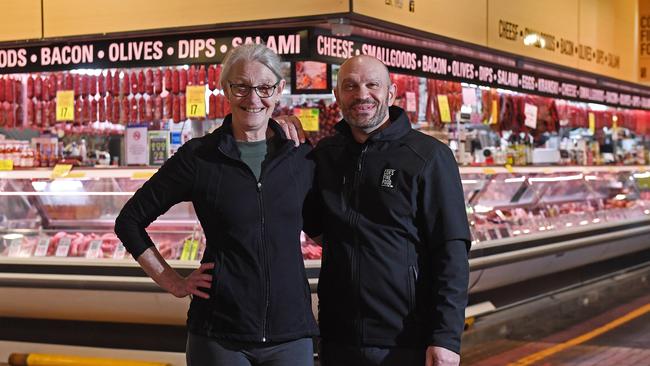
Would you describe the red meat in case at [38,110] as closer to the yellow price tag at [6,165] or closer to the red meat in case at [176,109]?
the yellow price tag at [6,165]

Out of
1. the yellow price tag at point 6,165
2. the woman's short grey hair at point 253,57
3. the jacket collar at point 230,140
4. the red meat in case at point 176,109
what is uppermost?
the red meat in case at point 176,109

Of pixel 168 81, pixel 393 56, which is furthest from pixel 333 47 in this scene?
pixel 168 81

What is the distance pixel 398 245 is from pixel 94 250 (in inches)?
162

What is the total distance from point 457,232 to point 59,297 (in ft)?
14.0

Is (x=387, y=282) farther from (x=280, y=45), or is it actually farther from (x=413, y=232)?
(x=280, y=45)

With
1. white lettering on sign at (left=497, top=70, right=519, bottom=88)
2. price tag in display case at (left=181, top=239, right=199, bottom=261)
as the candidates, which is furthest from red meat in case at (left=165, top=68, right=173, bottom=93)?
white lettering on sign at (left=497, top=70, right=519, bottom=88)

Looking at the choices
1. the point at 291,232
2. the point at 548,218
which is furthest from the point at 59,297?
the point at 548,218

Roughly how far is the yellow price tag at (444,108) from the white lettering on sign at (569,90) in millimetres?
2624

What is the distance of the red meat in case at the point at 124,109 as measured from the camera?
812 centimetres

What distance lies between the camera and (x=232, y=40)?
728cm

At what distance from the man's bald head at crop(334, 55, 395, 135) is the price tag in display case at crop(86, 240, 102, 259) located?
3.98 meters

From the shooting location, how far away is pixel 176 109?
792 cm

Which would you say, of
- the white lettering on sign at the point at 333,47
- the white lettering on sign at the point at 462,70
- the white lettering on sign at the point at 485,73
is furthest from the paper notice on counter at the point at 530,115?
the white lettering on sign at the point at 333,47

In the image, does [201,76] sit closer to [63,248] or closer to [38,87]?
[38,87]
